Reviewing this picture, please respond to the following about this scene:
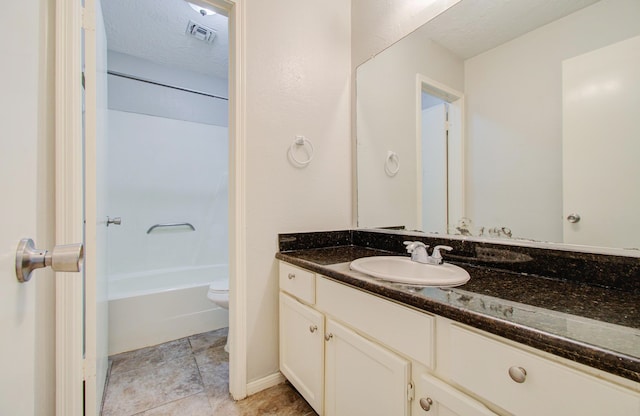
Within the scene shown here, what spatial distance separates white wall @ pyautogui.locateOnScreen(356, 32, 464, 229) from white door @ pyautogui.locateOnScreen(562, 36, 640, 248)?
1.52ft

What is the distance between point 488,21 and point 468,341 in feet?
4.20

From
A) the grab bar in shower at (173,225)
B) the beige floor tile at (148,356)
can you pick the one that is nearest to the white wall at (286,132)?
the beige floor tile at (148,356)

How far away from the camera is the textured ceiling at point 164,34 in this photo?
1.88 meters

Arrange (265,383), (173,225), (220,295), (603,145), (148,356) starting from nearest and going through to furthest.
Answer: (603,145) → (265,383) → (148,356) → (220,295) → (173,225)

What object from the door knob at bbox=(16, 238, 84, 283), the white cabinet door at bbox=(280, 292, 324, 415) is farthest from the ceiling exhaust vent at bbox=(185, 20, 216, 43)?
the door knob at bbox=(16, 238, 84, 283)

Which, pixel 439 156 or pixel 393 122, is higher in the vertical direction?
pixel 393 122

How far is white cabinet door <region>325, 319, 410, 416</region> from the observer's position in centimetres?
81

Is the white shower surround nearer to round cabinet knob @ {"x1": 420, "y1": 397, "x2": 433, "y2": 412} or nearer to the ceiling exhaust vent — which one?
the ceiling exhaust vent

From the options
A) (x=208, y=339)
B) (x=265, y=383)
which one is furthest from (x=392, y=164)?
(x=208, y=339)

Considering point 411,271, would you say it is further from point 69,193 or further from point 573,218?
point 69,193

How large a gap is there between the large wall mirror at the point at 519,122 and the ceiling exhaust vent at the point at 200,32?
1466 millimetres

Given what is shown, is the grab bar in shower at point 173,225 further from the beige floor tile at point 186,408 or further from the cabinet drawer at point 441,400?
the cabinet drawer at point 441,400

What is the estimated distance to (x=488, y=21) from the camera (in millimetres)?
1131

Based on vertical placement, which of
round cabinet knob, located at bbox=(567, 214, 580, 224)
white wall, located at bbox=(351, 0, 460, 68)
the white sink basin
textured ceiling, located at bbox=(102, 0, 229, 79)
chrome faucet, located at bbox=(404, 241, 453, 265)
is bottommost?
the white sink basin
